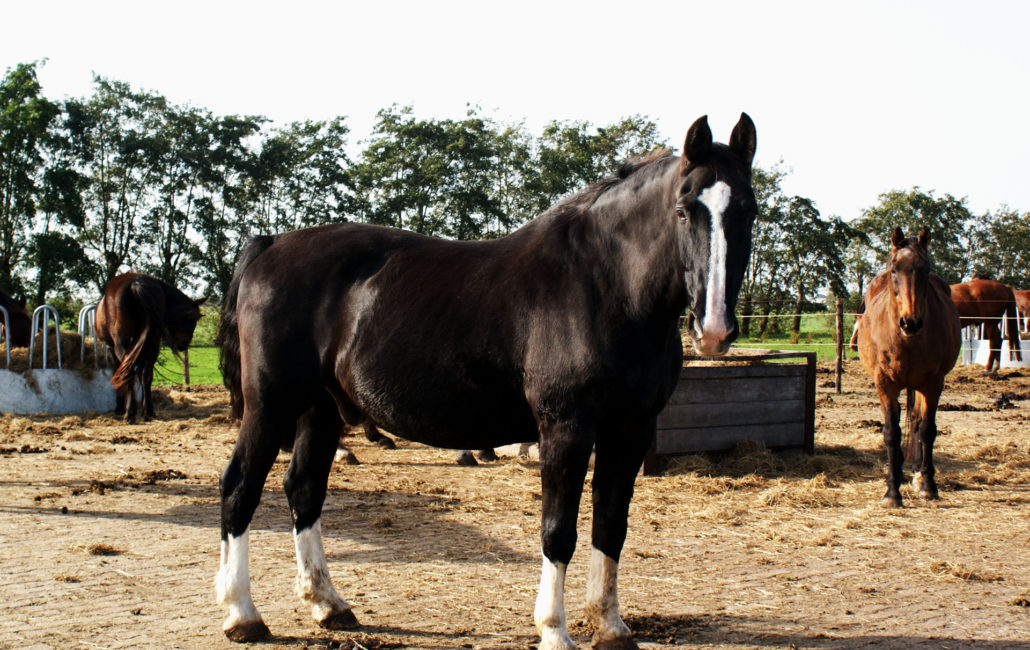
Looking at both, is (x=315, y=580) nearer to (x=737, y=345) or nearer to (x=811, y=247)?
(x=737, y=345)

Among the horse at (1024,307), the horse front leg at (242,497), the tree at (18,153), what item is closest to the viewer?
the horse front leg at (242,497)

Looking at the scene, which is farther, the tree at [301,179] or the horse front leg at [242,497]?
the tree at [301,179]

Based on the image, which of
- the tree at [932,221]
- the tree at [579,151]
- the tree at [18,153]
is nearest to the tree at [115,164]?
the tree at [18,153]

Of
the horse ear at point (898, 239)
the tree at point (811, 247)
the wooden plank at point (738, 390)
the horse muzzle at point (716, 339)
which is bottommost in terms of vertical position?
the wooden plank at point (738, 390)

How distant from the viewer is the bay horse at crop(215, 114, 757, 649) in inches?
117

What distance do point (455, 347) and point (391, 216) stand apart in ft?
105

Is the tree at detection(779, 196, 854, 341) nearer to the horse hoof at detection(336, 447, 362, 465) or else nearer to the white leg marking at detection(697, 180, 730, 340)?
the horse hoof at detection(336, 447, 362, 465)

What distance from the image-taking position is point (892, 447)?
6.55m

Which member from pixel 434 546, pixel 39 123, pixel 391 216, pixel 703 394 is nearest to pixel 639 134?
pixel 391 216

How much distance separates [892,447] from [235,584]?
17.6 ft

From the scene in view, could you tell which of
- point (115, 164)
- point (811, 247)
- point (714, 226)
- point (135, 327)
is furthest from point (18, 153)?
point (811, 247)

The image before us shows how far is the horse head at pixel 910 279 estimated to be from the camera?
20.6 ft

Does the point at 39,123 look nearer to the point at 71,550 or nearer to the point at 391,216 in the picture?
the point at 391,216

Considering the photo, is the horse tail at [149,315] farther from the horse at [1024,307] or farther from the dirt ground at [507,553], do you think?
the horse at [1024,307]
